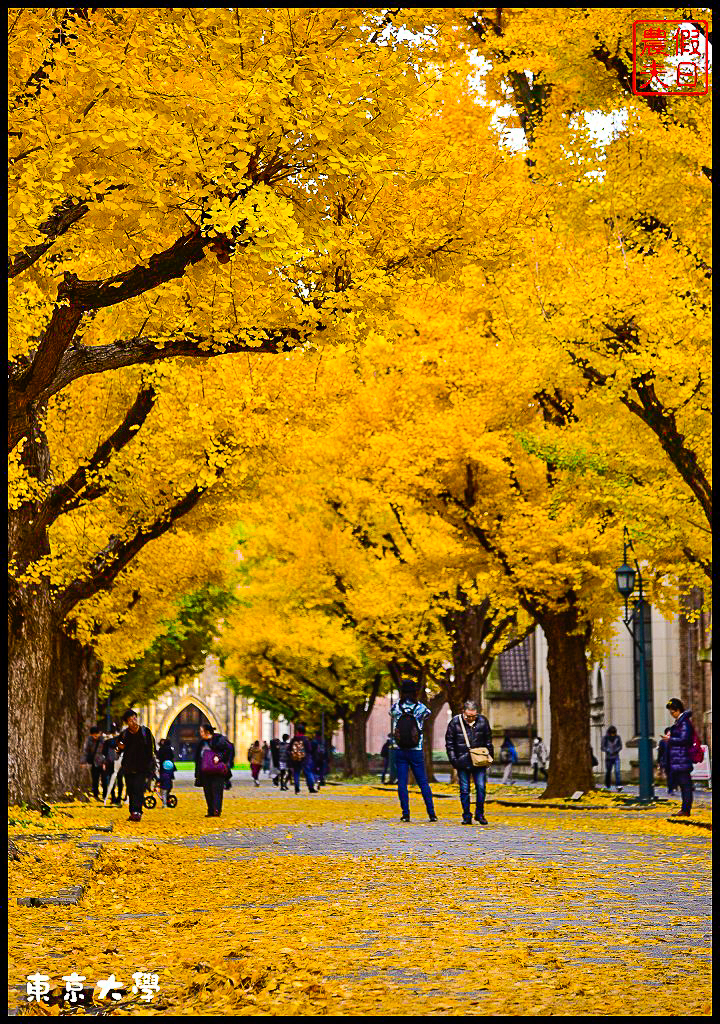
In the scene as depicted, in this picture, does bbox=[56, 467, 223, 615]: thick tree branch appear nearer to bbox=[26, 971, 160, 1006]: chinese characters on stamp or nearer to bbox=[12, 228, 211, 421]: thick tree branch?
bbox=[12, 228, 211, 421]: thick tree branch

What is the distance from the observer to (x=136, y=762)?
2275cm

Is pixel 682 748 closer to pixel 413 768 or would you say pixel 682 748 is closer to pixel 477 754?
pixel 477 754

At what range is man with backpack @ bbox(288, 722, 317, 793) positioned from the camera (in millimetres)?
37906

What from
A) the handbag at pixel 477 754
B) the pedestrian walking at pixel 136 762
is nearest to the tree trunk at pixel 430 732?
the pedestrian walking at pixel 136 762

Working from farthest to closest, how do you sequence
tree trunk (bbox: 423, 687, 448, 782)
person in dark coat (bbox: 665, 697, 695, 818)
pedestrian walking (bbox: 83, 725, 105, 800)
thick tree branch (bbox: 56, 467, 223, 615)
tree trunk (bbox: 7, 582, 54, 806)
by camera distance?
tree trunk (bbox: 423, 687, 448, 782)
pedestrian walking (bbox: 83, 725, 105, 800)
thick tree branch (bbox: 56, 467, 223, 615)
tree trunk (bbox: 7, 582, 54, 806)
person in dark coat (bbox: 665, 697, 695, 818)

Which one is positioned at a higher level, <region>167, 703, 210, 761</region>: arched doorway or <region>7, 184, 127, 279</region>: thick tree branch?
<region>7, 184, 127, 279</region>: thick tree branch

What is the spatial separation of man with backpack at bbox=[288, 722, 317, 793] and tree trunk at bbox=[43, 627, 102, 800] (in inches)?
275

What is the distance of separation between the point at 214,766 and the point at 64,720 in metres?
6.37

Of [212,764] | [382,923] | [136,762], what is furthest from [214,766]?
[382,923]

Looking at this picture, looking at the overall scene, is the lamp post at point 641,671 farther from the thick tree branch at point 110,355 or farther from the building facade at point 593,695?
the thick tree branch at point 110,355

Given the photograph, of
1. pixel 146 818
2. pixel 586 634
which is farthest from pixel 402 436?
pixel 146 818

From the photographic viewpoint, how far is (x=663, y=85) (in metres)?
18.9

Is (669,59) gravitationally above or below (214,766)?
above

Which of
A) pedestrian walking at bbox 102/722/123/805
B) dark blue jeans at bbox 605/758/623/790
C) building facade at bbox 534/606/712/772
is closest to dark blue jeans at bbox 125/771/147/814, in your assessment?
pedestrian walking at bbox 102/722/123/805
